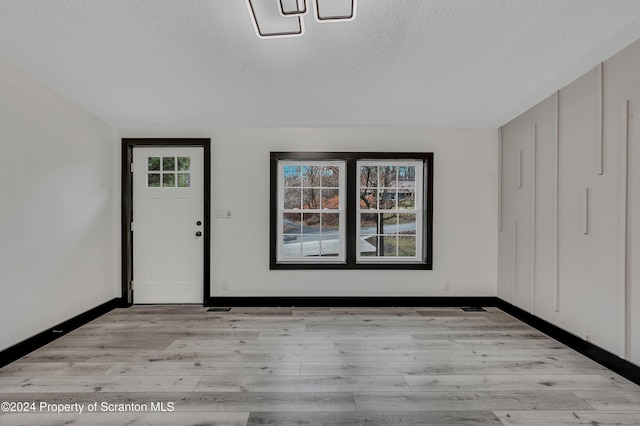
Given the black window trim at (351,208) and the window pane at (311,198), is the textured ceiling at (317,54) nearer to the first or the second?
the black window trim at (351,208)

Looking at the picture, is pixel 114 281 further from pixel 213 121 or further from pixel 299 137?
pixel 299 137

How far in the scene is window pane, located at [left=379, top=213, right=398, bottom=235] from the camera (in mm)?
4180

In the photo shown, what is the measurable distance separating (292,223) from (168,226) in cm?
166

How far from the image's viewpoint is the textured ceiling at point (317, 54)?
178 cm

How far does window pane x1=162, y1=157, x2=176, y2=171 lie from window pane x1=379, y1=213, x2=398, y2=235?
2957 mm

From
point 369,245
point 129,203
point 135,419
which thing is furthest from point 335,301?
point 129,203

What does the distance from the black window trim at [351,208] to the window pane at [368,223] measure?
15 cm

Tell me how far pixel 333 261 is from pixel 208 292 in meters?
1.71

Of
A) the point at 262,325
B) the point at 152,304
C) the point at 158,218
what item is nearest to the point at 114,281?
the point at 152,304

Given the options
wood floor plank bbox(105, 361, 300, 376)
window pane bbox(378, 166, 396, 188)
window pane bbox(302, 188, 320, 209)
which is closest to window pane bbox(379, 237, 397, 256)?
window pane bbox(378, 166, 396, 188)

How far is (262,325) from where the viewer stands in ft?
11.0

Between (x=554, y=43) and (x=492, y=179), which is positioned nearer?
(x=554, y=43)

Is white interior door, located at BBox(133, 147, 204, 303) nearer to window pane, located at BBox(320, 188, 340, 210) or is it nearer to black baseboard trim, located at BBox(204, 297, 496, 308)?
black baseboard trim, located at BBox(204, 297, 496, 308)

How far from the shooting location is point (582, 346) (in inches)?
105
